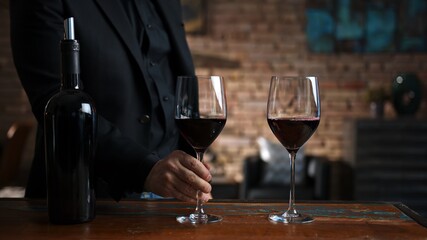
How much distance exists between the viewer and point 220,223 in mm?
1056

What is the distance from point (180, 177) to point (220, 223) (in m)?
0.12

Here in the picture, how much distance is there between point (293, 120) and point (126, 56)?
603mm

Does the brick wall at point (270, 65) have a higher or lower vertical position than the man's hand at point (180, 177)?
higher

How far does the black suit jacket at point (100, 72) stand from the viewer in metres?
1.26

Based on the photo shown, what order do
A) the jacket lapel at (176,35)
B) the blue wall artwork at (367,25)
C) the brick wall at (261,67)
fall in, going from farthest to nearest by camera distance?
the brick wall at (261,67) < the blue wall artwork at (367,25) < the jacket lapel at (176,35)

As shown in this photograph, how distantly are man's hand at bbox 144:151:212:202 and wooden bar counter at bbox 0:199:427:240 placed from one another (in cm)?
4

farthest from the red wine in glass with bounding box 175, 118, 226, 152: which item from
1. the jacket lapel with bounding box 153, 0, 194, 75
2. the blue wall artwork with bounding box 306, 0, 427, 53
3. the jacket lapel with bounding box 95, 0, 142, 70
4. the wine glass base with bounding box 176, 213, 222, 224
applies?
the blue wall artwork with bounding box 306, 0, 427, 53

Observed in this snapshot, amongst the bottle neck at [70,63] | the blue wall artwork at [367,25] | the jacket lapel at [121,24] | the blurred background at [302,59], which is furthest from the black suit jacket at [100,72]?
the blue wall artwork at [367,25]

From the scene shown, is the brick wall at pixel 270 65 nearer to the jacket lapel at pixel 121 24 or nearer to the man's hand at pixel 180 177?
the jacket lapel at pixel 121 24

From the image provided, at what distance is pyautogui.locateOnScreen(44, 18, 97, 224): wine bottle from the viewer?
3.32ft

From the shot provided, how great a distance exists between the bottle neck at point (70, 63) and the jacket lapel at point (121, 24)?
50cm

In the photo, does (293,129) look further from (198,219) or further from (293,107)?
(198,219)

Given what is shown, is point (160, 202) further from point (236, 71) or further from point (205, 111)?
point (236, 71)

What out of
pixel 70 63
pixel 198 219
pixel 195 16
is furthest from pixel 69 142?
pixel 195 16
